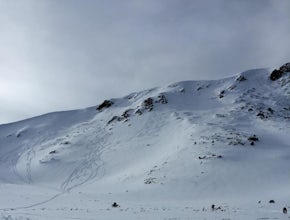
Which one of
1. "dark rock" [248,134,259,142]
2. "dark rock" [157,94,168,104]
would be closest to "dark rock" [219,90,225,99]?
"dark rock" [157,94,168,104]

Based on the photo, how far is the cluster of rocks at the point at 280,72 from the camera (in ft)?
262

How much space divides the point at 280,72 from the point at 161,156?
40.6 metres

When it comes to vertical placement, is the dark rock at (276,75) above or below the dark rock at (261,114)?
above

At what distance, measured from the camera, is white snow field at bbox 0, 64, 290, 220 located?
30.8m

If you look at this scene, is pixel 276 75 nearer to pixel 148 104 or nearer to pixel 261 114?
pixel 261 114

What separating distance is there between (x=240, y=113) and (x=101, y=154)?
23284 mm

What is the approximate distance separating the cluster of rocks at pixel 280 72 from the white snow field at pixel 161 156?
1.19m

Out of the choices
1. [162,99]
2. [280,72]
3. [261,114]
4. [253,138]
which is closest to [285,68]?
[280,72]

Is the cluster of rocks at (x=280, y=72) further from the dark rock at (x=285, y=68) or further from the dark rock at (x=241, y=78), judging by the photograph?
the dark rock at (x=241, y=78)

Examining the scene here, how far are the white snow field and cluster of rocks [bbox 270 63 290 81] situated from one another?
3.89 feet

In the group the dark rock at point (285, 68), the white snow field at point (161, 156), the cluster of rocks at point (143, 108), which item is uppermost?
the dark rock at point (285, 68)

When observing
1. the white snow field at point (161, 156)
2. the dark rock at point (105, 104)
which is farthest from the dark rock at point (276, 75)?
the dark rock at point (105, 104)

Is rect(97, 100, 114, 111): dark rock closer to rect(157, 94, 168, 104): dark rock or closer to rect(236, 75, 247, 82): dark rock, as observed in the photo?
rect(157, 94, 168, 104): dark rock

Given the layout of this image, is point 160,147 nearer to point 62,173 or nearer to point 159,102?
point 62,173
